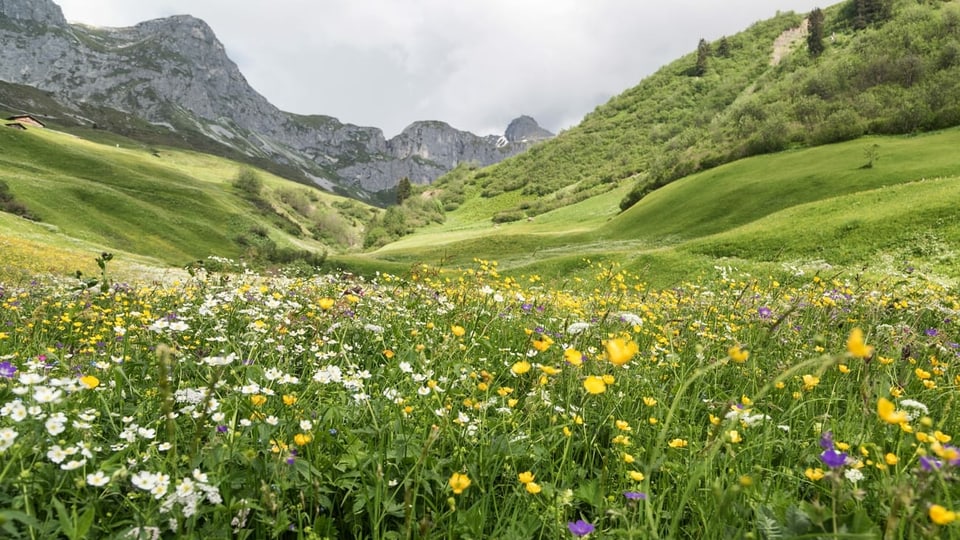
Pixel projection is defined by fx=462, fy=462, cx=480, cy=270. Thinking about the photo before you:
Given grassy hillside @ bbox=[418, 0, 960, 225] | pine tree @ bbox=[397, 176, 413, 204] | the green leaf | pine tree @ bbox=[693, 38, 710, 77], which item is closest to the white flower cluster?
the green leaf

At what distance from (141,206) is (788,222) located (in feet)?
262

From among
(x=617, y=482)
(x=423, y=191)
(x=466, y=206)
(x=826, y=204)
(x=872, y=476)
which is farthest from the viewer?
(x=423, y=191)

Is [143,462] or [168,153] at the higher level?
[168,153]

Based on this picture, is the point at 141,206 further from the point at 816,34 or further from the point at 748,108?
the point at 816,34

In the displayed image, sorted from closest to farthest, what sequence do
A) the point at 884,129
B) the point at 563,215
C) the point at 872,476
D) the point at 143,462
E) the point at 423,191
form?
the point at 143,462 → the point at 872,476 → the point at 884,129 → the point at 563,215 → the point at 423,191

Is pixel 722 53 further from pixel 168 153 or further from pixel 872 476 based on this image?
pixel 168 153

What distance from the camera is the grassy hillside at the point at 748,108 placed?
54.2 m

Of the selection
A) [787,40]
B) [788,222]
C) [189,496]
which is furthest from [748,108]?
[189,496]

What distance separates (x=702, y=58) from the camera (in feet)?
419

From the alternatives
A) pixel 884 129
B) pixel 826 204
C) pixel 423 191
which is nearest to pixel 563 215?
pixel 884 129

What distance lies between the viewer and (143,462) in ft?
7.45

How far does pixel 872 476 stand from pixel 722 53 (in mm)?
155797

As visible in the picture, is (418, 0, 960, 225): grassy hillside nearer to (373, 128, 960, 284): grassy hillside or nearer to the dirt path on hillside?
the dirt path on hillside

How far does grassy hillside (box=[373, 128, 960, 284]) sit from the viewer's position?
2297 cm
